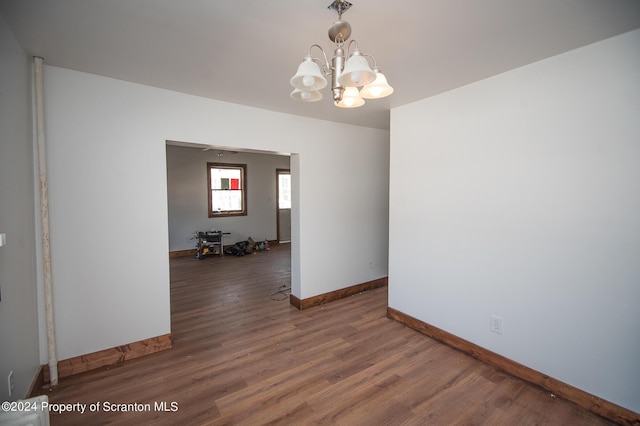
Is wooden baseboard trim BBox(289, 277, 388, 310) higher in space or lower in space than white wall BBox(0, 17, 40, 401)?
lower

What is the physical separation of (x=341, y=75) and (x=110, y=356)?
289cm

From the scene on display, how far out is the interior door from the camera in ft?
26.7

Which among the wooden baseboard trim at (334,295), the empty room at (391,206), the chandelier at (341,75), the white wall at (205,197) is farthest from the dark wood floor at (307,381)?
the white wall at (205,197)

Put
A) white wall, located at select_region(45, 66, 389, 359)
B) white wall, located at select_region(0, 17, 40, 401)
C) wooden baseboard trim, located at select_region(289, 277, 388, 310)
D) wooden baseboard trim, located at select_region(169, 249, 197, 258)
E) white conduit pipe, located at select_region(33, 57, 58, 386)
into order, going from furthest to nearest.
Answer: wooden baseboard trim, located at select_region(169, 249, 197, 258)
wooden baseboard trim, located at select_region(289, 277, 388, 310)
white wall, located at select_region(45, 66, 389, 359)
white conduit pipe, located at select_region(33, 57, 58, 386)
white wall, located at select_region(0, 17, 40, 401)

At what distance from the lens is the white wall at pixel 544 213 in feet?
5.90

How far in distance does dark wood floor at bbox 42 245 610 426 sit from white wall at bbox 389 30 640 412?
0.38 m

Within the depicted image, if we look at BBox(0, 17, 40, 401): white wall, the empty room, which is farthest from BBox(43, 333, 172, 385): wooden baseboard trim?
BBox(0, 17, 40, 401): white wall

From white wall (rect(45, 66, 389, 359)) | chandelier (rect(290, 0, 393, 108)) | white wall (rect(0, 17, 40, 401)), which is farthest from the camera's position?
white wall (rect(45, 66, 389, 359))

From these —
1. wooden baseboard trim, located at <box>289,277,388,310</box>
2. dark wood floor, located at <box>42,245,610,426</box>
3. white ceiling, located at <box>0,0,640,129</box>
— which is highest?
white ceiling, located at <box>0,0,640,129</box>

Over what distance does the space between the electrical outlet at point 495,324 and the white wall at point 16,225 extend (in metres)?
3.31

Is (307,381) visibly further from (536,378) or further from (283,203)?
(283,203)

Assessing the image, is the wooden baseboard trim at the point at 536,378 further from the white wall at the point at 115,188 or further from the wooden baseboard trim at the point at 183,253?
the wooden baseboard trim at the point at 183,253

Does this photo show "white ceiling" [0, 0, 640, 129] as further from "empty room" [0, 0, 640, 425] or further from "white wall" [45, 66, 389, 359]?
"white wall" [45, 66, 389, 359]

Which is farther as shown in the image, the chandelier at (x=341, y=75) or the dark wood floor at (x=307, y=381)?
the dark wood floor at (x=307, y=381)
